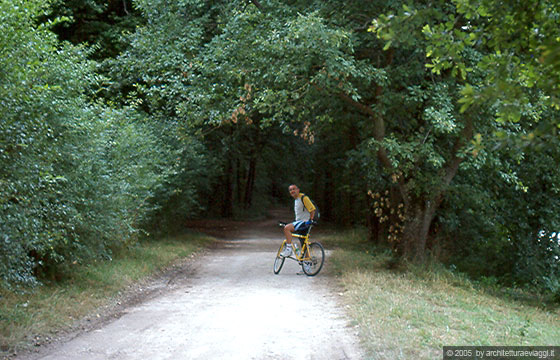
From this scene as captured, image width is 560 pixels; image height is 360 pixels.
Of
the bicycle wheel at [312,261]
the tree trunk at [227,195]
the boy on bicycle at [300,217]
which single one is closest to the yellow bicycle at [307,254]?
the bicycle wheel at [312,261]

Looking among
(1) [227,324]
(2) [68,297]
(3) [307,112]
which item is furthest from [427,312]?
(3) [307,112]

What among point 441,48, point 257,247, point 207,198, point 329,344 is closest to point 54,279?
point 329,344

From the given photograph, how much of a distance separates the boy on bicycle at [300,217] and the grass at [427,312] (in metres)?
1.47

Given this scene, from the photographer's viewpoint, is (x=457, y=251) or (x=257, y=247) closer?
(x=457, y=251)

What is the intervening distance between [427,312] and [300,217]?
5.25m

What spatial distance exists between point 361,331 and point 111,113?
24.1 ft

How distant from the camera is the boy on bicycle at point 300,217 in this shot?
525 inches

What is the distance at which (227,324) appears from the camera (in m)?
8.27

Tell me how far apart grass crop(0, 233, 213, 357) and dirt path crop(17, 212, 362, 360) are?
43cm

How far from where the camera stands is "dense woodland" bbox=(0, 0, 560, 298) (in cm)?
564

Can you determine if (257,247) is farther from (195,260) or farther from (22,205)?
(22,205)

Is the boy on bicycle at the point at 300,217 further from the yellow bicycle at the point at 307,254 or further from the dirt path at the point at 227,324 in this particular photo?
the dirt path at the point at 227,324

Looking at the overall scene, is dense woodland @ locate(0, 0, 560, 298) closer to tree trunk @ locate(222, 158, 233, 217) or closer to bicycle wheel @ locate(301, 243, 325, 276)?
bicycle wheel @ locate(301, 243, 325, 276)

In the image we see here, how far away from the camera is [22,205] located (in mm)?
7695
